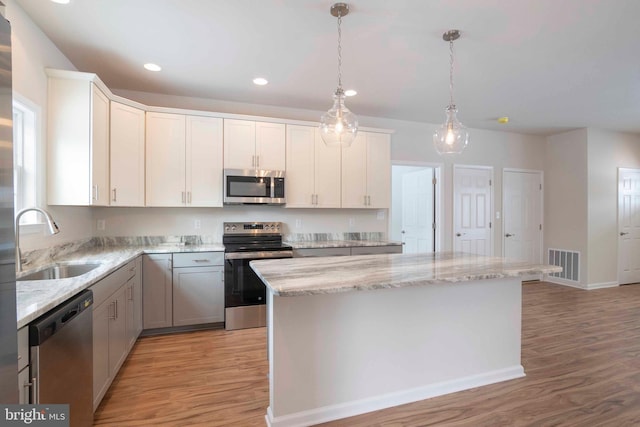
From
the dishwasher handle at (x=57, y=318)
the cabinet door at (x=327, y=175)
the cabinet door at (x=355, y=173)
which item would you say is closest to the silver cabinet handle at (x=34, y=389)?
the dishwasher handle at (x=57, y=318)

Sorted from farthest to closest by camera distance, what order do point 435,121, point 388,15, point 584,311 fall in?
1. point 435,121
2. point 584,311
3. point 388,15

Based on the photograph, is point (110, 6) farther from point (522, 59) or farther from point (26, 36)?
point (522, 59)

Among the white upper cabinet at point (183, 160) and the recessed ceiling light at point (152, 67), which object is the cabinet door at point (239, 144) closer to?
the white upper cabinet at point (183, 160)

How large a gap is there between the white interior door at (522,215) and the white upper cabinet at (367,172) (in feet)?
8.41

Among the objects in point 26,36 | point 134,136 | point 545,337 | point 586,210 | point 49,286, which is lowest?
point 545,337

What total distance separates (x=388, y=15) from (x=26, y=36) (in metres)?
2.63

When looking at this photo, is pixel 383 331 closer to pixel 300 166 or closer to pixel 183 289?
pixel 183 289

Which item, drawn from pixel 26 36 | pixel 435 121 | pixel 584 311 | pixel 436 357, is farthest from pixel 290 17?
pixel 584 311

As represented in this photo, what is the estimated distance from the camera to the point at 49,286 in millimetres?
1649

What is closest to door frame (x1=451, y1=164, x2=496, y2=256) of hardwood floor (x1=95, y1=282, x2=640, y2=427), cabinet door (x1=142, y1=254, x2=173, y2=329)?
hardwood floor (x1=95, y1=282, x2=640, y2=427)

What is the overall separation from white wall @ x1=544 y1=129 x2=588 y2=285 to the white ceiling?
4.59 feet

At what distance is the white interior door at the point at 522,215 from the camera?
18.3 feet

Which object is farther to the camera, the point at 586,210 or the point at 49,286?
the point at 586,210

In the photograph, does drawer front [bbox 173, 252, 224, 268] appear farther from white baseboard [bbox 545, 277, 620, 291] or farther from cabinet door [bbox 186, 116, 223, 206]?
white baseboard [bbox 545, 277, 620, 291]
